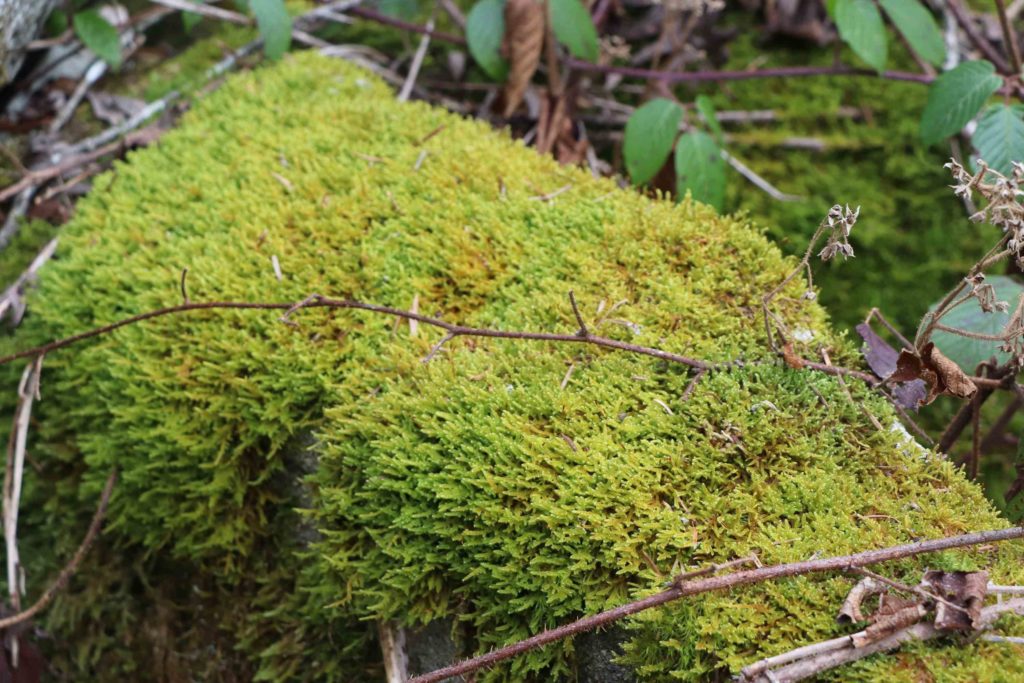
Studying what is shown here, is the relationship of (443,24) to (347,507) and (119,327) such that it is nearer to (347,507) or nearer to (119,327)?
(119,327)

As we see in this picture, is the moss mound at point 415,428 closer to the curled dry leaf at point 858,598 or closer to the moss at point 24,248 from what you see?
the curled dry leaf at point 858,598

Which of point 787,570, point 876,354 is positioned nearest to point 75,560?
point 787,570

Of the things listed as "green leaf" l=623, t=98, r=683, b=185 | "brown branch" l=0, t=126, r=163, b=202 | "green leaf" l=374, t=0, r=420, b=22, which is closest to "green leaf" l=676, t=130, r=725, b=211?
"green leaf" l=623, t=98, r=683, b=185

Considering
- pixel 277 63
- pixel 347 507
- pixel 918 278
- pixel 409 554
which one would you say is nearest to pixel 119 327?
pixel 347 507

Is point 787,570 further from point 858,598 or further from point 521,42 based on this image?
point 521,42

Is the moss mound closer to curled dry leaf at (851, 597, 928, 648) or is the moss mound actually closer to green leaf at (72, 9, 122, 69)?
curled dry leaf at (851, 597, 928, 648)
